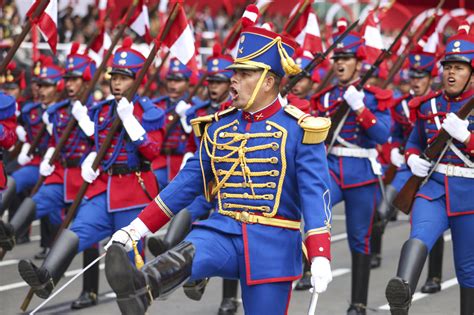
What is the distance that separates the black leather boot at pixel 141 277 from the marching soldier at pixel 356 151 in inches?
141

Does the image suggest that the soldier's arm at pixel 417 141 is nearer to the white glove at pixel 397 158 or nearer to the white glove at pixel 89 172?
the white glove at pixel 89 172

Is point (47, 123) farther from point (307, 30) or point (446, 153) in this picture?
point (446, 153)

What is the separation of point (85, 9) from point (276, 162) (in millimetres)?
14522

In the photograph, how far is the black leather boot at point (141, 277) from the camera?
480 cm

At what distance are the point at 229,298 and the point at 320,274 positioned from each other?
11.4 feet

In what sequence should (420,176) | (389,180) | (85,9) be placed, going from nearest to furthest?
1. (420,176)
2. (389,180)
3. (85,9)

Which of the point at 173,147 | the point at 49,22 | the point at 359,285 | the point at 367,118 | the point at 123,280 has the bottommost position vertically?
the point at 359,285

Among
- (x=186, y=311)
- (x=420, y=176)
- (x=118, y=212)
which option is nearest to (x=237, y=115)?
(x=420, y=176)

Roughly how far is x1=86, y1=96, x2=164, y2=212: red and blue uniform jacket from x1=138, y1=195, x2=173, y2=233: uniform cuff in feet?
7.98

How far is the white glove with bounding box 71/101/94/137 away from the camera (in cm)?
887

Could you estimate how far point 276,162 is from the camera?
5.64m

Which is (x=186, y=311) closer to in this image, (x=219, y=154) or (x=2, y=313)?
(x=2, y=313)

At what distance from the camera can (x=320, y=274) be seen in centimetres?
525

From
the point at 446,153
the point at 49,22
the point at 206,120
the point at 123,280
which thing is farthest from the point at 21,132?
the point at 123,280
